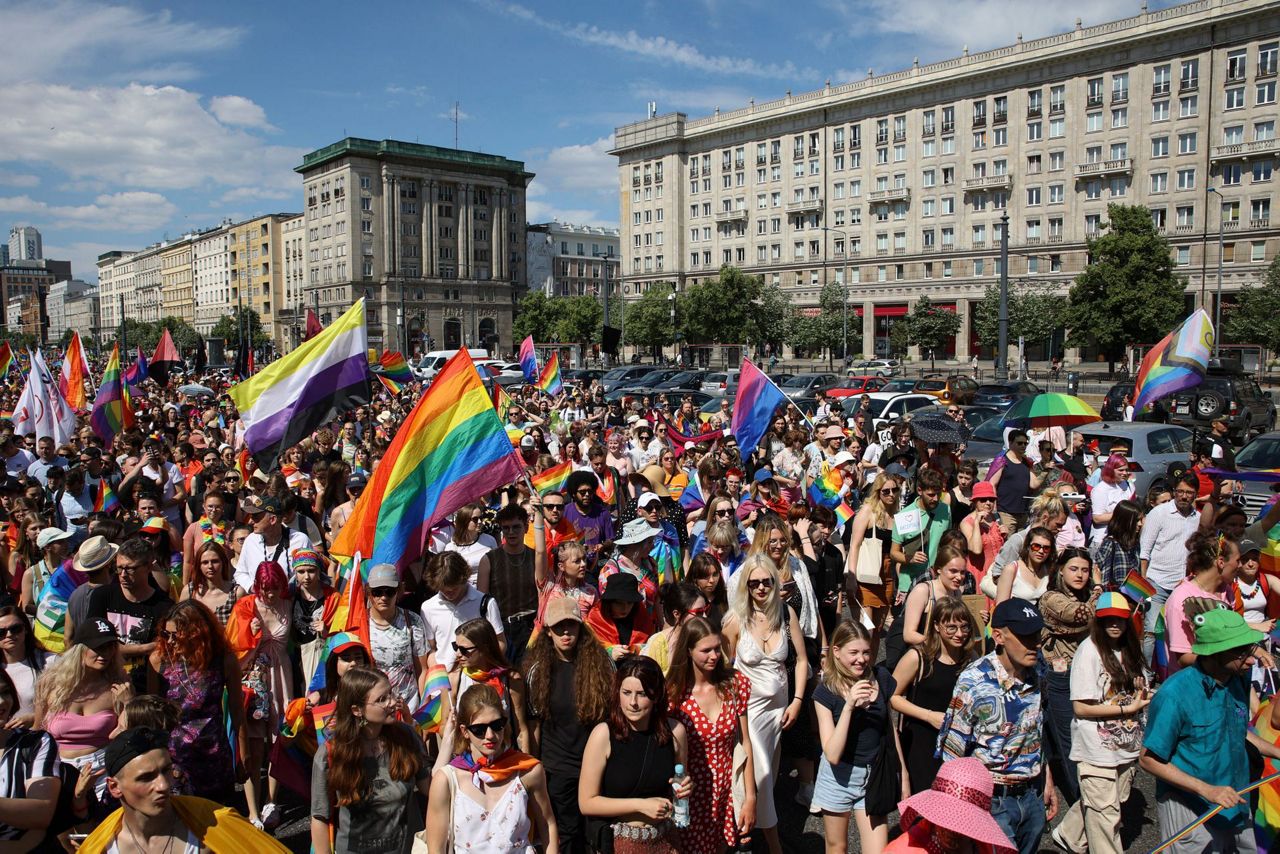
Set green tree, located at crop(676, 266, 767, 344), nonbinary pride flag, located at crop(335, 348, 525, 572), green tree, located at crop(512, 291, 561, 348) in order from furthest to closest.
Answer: green tree, located at crop(512, 291, 561, 348), green tree, located at crop(676, 266, 767, 344), nonbinary pride flag, located at crop(335, 348, 525, 572)

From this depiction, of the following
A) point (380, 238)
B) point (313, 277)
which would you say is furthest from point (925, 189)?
point (313, 277)

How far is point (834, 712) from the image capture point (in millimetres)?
4562

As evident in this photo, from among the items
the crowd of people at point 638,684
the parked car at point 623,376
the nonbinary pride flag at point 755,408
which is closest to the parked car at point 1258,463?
the crowd of people at point 638,684

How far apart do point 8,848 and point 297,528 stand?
4174mm

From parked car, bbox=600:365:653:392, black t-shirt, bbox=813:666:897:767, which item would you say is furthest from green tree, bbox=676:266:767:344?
black t-shirt, bbox=813:666:897:767

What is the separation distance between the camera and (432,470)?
22.1 feet

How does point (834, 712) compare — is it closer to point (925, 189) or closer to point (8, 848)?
point (8, 848)

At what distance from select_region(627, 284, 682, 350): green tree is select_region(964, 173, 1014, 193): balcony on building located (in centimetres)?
2284

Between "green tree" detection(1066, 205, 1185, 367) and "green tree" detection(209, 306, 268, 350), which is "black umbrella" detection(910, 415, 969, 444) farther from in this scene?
"green tree" detection(209, 306, 268, 350)

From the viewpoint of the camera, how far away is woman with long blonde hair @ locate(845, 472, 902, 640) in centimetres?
776

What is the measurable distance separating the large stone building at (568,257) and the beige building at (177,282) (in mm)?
57927

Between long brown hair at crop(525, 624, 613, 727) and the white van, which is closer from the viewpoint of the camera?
long brown hair at crop(525, 624, 613, 727)

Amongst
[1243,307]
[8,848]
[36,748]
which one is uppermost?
[1243,307]

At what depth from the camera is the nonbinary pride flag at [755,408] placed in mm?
12445
